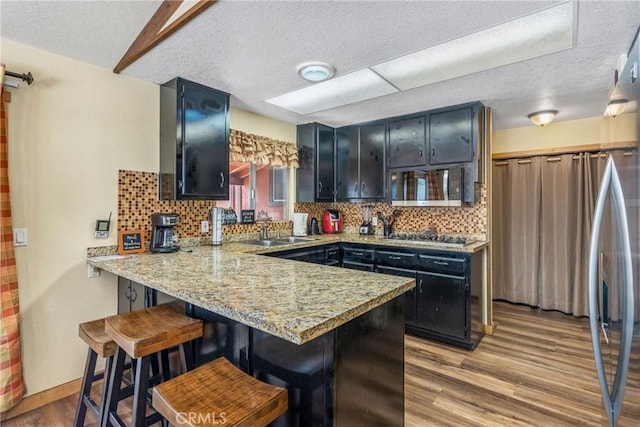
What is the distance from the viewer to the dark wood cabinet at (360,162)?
3773 millimetres

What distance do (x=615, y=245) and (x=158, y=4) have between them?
2.51 metres

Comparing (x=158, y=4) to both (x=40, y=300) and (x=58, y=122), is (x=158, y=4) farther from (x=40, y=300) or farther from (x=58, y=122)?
(x=40, y=300)

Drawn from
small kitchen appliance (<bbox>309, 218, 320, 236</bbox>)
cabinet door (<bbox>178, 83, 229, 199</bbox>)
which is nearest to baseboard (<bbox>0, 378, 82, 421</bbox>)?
cabinet door (<bbox>178, 83, 229, 199</bbox>)

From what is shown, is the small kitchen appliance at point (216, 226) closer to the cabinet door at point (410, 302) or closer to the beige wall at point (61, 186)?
the beige wall at point (61, 186)

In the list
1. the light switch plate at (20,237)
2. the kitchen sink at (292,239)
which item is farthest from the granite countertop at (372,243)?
the light switch plate at (20,237)

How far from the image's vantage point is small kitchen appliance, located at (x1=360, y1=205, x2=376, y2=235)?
13.4ft

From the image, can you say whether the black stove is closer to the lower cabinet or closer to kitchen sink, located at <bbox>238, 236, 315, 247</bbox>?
the lower cabinet

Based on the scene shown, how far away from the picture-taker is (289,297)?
4.03ft

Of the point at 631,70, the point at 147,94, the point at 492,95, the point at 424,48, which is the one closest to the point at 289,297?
the point at 631,70

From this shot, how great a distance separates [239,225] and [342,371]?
250 centimetres

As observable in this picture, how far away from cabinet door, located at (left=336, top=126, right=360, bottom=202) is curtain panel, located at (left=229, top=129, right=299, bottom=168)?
0.58 meters

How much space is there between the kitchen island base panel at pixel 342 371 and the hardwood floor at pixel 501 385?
0.74 meters

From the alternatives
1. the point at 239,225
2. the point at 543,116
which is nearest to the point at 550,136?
the point at 543,116

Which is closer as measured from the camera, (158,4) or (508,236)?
(158,4)
